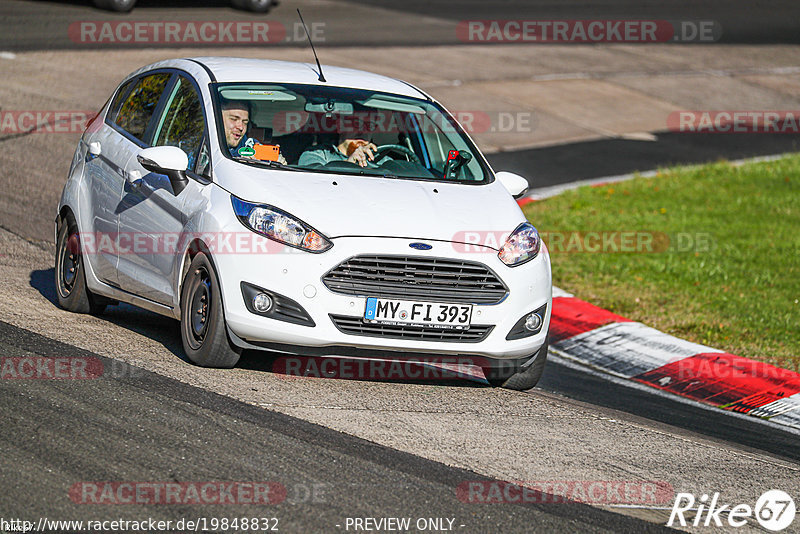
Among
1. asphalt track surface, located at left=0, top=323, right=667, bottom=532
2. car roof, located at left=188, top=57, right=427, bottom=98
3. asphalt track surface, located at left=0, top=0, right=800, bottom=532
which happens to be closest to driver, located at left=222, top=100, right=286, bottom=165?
car roof, located at left=188, top=57, right=427, bottom=98

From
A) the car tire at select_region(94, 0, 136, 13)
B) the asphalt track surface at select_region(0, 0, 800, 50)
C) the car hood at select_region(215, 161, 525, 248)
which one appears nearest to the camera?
the car hood at select_region(215, 161, 525, 248)

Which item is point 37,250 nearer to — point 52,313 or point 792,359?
point 52,313

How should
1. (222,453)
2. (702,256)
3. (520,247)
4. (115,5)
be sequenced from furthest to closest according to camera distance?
(115,5) → (702,256) → (520,247) → (222,453)

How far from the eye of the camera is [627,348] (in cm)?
895

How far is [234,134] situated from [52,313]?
1783 mm

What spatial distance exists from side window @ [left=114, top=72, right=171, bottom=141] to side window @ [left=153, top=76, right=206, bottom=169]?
0.19m

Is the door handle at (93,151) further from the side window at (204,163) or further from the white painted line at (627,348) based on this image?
the white painted line at (627,348)

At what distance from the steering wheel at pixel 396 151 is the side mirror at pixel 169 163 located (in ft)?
4.15

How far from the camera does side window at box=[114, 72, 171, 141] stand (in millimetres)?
7679

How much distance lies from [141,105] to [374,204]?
86.1 inches

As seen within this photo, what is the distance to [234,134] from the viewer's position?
7.06 m

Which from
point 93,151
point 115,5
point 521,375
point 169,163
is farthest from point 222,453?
point 115,5

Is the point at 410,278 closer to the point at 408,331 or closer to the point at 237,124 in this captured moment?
the point at 408,331

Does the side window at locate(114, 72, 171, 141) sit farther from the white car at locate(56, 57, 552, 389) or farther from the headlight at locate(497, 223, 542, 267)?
the headlight at locate(497, 223, 542, 267)
